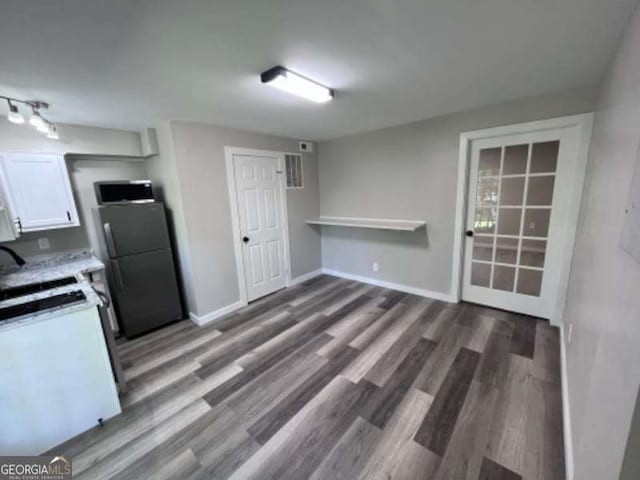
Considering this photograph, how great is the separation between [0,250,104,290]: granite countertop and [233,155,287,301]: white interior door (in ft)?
5.29

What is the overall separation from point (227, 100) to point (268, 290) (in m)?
2.59

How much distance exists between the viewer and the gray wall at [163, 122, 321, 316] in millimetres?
2799

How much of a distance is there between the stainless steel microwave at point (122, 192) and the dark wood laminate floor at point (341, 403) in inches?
62.0

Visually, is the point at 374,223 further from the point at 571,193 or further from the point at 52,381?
the point at 52,381

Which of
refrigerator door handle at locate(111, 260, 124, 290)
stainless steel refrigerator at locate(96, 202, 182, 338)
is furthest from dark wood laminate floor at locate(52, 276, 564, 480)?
refrigerator door handle at locate(111, 260, 124, 290)

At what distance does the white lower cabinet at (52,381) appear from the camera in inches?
57.0

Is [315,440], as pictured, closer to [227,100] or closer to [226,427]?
[226,427]

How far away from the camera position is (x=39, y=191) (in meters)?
2.47

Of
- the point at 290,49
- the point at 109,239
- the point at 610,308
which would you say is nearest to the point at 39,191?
the point at 109,239

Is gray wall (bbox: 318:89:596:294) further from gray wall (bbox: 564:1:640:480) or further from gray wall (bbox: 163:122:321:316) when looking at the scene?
gray wall (bbox: 163:122:321:316)

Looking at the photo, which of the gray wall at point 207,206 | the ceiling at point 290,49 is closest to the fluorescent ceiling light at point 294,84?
the ceiling at point 290,49

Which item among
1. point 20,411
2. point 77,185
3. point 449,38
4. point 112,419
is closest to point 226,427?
point 112,419

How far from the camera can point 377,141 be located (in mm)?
3557

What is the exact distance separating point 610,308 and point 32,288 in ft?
12.5
